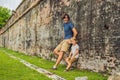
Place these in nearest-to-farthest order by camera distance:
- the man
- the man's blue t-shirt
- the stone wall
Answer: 1. the stone wall
2. the man
3. the man's blue t-shirt

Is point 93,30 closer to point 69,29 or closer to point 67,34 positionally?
point 69,29

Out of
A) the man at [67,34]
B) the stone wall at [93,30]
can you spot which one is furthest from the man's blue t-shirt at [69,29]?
the stone wall at [93,30]

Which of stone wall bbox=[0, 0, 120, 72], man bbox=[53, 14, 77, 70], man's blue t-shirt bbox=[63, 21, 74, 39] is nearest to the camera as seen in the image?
stone wall bbox=[0, 0, 120, 72]

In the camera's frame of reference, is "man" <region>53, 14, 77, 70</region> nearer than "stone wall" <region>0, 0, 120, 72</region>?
No

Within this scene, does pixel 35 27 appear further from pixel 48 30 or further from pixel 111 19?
pixel 111 19

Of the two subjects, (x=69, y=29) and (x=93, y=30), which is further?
(x=69, y=29)

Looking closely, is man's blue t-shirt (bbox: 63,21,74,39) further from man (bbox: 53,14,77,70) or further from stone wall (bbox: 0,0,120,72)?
stone wall (bbox: 0,0,120,72)

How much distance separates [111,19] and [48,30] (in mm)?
6758

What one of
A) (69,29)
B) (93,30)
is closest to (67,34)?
(69,29)

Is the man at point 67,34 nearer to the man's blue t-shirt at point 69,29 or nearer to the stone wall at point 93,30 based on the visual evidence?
the man's blue t-shirt at point 69,29

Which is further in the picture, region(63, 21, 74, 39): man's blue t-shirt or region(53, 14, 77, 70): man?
region(63, 21, 74, 39): man's blue t-shirt

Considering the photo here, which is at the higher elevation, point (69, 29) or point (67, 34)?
point (69, 29)

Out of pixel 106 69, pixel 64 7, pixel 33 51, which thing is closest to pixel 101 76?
pixel 106 69

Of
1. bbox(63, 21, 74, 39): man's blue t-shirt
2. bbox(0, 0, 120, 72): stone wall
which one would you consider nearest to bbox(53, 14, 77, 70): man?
bbox(63, 21, 74, 39): man's blue t-shirt
